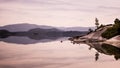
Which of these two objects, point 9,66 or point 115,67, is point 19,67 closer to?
point 9,66

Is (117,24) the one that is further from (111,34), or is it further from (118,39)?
(118,39)

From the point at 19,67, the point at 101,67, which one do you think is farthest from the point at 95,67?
the point at 19,67

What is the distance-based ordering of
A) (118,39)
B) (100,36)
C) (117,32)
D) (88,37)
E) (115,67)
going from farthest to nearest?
(88,37)
(100,36)
(117,32)
(118,39)
(115,67)

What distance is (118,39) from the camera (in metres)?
110

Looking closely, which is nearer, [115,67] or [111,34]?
[115,67]

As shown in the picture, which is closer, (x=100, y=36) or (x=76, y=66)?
(x=76, y=66)

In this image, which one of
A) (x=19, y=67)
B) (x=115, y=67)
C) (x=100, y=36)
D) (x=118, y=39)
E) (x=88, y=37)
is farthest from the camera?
(x=88, y=37)

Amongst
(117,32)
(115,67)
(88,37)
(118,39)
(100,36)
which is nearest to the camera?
(115,67)

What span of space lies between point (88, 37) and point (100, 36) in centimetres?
1623

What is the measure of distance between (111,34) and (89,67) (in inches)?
3609


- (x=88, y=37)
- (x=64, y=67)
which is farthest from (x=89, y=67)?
(x=88, y=37)

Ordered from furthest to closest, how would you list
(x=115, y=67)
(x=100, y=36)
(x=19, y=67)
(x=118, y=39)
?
1. (x=100, y=36)
2. (x=118, y=39)
3. (x=19, y=67)
4. (x=115, y=67)

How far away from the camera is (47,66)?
43469 millimetres

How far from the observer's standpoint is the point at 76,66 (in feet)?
138
